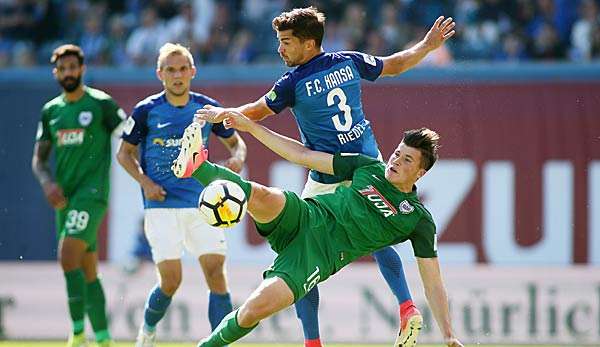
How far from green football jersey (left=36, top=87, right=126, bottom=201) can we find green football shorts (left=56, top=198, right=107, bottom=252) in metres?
0.08

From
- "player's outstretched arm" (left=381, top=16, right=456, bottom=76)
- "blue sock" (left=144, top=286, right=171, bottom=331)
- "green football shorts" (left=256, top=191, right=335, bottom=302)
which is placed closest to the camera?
"green football shorts" (left=256, top=191, right=335, bottom=302)

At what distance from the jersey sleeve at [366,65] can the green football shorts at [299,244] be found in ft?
4.31

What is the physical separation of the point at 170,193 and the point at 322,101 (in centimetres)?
163

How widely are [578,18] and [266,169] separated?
15.7ft

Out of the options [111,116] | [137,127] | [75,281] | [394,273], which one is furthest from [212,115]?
[75,281]

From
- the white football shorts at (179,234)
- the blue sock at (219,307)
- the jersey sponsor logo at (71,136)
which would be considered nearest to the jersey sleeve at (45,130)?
the jersey sponsor logo at (71,136)

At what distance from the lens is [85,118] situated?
35.8ft

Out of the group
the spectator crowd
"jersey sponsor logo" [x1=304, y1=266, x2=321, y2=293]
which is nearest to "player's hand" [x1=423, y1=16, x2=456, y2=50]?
"jersey sponsor logo" [x1=304, y1=266, x2=321, y2=293]

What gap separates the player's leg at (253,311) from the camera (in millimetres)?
7770

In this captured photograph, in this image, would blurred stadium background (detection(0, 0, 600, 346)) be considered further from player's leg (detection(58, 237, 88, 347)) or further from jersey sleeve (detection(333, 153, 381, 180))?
jersey sleeve (detection(333, 153, 381, 180))

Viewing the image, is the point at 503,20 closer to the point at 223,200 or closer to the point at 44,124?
the point at 44,124

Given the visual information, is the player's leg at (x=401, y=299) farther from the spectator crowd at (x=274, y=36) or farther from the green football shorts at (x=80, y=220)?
the spectator crowd at (x=274, y=36)

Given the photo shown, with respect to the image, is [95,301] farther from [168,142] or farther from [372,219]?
[372,219]

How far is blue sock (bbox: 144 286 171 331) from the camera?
32.3 ft
